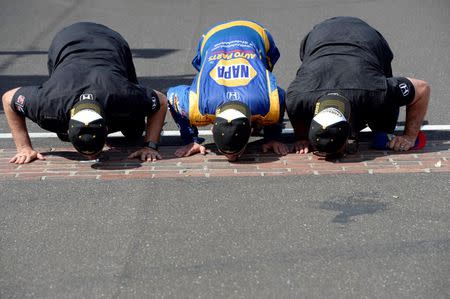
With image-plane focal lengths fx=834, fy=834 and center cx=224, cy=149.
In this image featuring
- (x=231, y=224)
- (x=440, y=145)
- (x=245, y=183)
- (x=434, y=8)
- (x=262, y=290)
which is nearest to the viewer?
(x=262, y=290)

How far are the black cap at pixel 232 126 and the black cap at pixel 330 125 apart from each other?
0.53m

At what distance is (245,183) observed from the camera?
6438 mm

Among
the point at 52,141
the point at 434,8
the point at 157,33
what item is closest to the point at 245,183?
the point at 52,141

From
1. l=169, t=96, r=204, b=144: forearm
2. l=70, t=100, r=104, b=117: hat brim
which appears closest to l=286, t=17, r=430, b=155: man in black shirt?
l=169, t=96, r=204, b=144: forearm

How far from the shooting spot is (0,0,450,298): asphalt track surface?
189 inches

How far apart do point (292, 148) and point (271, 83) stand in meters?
0.65

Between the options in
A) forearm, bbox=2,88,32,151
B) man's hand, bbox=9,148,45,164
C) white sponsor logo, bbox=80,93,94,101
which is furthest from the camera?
man's hand, bbox=9,148,45,164

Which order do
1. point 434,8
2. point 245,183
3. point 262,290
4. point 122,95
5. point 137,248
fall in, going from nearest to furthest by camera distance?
point 262,290
point 137,248
point 245,183
point 122,95
point 434,8

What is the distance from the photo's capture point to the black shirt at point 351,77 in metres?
6.88

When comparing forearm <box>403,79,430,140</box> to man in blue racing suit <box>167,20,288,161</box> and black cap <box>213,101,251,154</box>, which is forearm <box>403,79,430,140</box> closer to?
man in blue racing suit <box>167,20,288,161</box>

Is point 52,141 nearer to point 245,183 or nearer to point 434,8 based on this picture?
point 245,183

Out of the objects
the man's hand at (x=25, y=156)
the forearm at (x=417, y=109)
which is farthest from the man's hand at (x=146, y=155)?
the forearm at (x=417, y=109)

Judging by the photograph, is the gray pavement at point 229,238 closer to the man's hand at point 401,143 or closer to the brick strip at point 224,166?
the brick strip at point 224,166

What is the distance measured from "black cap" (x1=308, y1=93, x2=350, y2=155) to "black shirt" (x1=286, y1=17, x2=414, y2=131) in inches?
6.6
